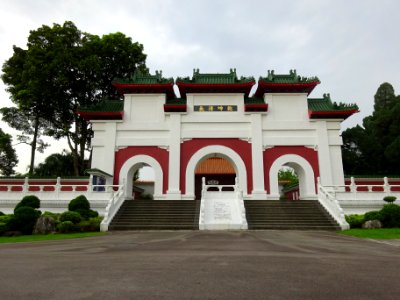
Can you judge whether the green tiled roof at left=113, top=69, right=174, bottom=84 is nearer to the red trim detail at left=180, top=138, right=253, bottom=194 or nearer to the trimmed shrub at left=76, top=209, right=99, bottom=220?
the red trim detail at left=180, top=138, right=253, bottom=194

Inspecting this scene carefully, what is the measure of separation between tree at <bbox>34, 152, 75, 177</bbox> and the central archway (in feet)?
43.6

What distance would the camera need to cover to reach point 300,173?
830 inches

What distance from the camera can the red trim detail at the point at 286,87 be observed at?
21.3 m

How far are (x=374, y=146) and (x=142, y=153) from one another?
19825mm

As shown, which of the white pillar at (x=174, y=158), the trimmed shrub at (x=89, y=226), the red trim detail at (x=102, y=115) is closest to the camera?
the trimmed shrub at (x=89, y=226)

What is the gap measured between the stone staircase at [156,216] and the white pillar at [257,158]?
4.65 metres

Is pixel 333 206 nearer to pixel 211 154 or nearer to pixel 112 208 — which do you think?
pixel 211 154

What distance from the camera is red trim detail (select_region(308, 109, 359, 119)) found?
2061 cm

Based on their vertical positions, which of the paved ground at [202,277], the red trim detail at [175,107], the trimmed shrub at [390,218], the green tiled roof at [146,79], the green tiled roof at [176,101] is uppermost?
the green tiled roof at [146,79]

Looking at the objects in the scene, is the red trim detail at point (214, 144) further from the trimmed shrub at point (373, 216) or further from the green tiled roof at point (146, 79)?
the trimmed shrub at point (373, 216)

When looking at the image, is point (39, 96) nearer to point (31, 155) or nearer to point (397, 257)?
point (31, 155)

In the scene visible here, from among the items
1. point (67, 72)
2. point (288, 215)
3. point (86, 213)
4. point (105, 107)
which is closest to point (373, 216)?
point (288, 215)

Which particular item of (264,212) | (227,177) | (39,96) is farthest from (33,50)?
(264,212)

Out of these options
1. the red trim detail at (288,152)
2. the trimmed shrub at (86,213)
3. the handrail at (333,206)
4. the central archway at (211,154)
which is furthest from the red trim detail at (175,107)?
the handrail at (333,206)
